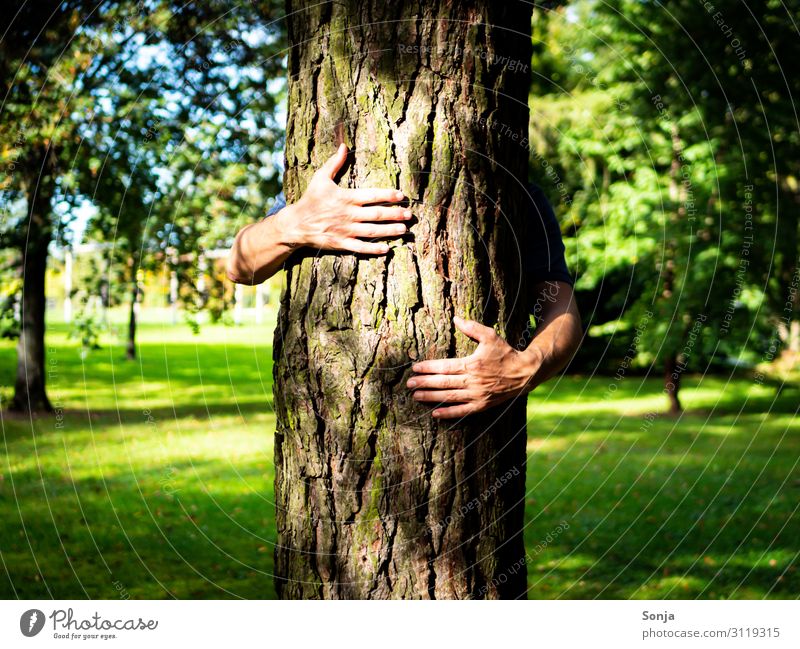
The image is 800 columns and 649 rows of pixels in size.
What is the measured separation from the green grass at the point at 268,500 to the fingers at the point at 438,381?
1.33 m

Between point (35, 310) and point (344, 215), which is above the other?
point (344, 215)

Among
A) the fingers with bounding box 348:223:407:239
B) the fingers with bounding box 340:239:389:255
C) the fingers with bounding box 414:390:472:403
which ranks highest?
the fingers with bounding box 348:223:407:239

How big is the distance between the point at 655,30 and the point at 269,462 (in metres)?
8.91

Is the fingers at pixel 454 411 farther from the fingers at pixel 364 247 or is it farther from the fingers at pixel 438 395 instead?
the fingers at pixel 364 247

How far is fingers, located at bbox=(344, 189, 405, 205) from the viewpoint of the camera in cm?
214

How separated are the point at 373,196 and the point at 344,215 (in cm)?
10

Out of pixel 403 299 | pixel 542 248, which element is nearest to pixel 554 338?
pixel 542 248

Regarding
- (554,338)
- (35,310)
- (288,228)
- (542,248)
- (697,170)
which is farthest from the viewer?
(697,170)

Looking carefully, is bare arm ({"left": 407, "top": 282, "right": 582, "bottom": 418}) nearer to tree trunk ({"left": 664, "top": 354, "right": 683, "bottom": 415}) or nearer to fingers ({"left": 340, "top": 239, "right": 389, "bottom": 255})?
fingers ({"left": 340, "top": 239, "right": 389, "bottom": 255})

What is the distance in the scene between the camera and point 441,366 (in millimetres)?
2160

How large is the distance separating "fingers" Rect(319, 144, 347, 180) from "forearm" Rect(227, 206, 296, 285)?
0.57 ft

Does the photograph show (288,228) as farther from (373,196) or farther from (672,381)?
(672,381)

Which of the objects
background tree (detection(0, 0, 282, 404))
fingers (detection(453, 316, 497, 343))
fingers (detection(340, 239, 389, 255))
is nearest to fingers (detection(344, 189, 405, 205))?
fingers (detection(340, 239, 389, 255))

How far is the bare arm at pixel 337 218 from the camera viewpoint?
2.14 m
